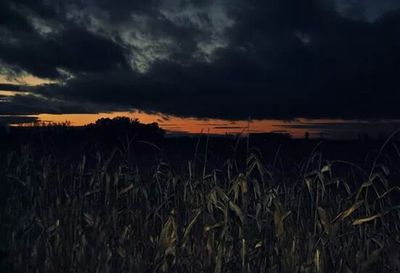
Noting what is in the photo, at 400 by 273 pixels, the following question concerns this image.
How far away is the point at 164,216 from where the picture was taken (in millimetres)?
6816

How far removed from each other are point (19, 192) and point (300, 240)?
14.6ft

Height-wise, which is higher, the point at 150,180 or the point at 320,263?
the point at 150,180

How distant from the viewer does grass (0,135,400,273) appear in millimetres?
5629

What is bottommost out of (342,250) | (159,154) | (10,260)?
(10,260)

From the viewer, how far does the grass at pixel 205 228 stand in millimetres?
5629

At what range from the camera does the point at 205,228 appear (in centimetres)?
560

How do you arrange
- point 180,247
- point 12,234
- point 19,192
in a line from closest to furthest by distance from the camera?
point 180,247 → point 12,234 → point 19,192

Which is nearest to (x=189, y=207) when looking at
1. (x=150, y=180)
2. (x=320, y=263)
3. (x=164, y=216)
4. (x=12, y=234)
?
(x=164, y=216)

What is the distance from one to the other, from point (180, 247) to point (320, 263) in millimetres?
1287

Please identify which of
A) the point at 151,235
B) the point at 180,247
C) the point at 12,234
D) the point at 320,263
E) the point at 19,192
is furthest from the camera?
the point at 19,192

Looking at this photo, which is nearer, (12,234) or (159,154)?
(12,234)

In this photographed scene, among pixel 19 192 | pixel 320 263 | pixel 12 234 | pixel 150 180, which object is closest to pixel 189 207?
pixel 150 180

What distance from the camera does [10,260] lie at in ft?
21.6

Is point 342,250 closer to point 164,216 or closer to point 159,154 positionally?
point 164,216
